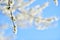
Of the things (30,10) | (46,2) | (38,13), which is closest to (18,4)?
(30,10)

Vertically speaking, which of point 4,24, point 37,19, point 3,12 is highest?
point 4,24

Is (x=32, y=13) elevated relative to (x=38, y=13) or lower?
lower

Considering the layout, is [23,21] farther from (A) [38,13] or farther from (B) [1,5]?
(B) [1,5]

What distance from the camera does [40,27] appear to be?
2.77 m

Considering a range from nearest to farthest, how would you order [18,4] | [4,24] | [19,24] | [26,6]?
[18,4], [26,6], [19,24], [4,24]

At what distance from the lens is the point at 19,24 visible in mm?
2621

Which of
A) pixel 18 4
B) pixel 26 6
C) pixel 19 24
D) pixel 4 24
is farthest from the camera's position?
pixel 4 24

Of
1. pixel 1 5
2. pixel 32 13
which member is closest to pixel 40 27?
pixel 32 13

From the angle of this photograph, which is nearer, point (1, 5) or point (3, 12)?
point (1, 5)

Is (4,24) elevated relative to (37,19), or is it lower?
elevated

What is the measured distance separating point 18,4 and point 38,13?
46cm

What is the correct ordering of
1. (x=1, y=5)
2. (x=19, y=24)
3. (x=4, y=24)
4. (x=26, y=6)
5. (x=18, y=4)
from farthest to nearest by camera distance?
1. (x=4, y=24)
2. (x=19, y=24)
3. (x=26, y=6)
4. (x=18, y=4)
5. (x=1, y=5)

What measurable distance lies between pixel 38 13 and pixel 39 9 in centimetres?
7

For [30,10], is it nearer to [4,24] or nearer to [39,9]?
[39,9]
